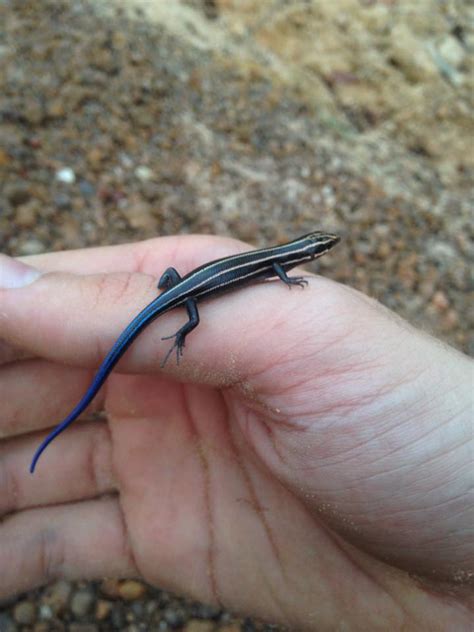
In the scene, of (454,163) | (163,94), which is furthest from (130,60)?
(454,163)

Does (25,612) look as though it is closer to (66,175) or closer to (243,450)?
(243,450)

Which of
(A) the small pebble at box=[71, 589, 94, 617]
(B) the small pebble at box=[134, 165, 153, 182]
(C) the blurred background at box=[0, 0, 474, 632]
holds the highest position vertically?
(C) the blurred background at box=[0, 0, 474, 632]

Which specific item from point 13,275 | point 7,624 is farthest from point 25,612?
point 13,275

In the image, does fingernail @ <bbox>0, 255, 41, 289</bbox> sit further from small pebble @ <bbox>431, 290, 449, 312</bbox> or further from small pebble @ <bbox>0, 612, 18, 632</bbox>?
small pebble @ <bbox>431, 290, 449, 312</bbox>

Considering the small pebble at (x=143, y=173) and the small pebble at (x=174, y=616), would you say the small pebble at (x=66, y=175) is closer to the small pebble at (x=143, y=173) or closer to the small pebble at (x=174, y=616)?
the small pebble at (x=143, y=173)

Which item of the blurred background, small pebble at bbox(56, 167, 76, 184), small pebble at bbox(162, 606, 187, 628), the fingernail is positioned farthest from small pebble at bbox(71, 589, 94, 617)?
small pebble at bbox(56, 167, 76, 184)

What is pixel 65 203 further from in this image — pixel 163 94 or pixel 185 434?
pixel 185 434
